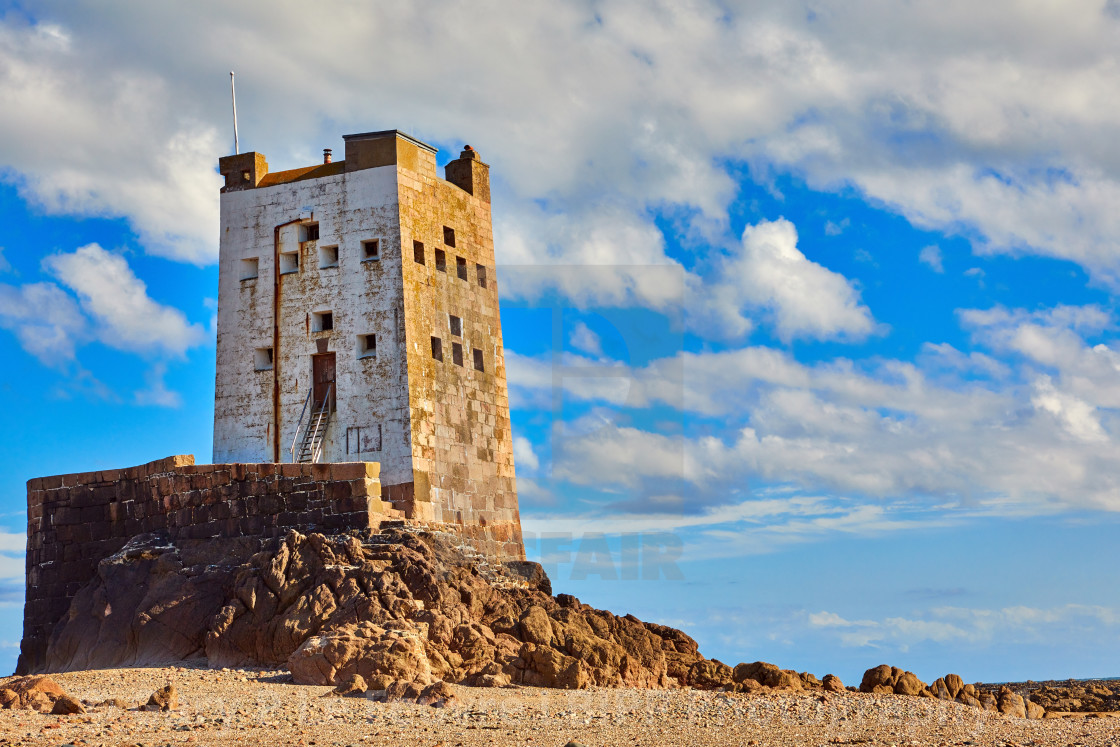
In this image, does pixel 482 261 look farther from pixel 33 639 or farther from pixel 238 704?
pixel 238 704

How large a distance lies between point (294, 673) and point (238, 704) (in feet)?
7.40

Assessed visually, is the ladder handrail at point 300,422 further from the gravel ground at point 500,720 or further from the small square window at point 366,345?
the gravel ground at point 500,720

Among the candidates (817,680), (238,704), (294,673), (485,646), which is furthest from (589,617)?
(238,704)

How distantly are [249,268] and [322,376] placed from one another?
389 cm

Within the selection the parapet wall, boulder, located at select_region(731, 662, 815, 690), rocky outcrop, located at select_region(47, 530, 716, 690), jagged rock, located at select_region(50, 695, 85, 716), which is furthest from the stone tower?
jagged rock, located at select_region(50, 695, 85, 716)

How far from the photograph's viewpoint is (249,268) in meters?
35.3

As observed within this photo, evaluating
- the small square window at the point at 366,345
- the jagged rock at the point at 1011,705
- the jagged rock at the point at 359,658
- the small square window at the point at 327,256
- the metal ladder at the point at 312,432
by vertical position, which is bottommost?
the jagged rock at the point at 1011,705

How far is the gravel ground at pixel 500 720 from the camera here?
62.8 ft

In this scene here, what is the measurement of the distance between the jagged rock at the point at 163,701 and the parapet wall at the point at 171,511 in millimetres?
7120

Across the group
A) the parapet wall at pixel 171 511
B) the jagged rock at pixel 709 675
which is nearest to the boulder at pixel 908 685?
the jagged rock at pixel 709 675

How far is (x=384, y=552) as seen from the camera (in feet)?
91.7

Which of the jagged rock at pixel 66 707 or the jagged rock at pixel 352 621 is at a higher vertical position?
the jagged rock at pixel 352 621

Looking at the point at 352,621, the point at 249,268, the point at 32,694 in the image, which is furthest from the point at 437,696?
the point at 249,268

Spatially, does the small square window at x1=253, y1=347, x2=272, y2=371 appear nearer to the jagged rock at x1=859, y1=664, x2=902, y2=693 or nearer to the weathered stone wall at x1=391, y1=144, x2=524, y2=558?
the weathered stone wall at x1=391, y1=144, x2=524, y2=558
